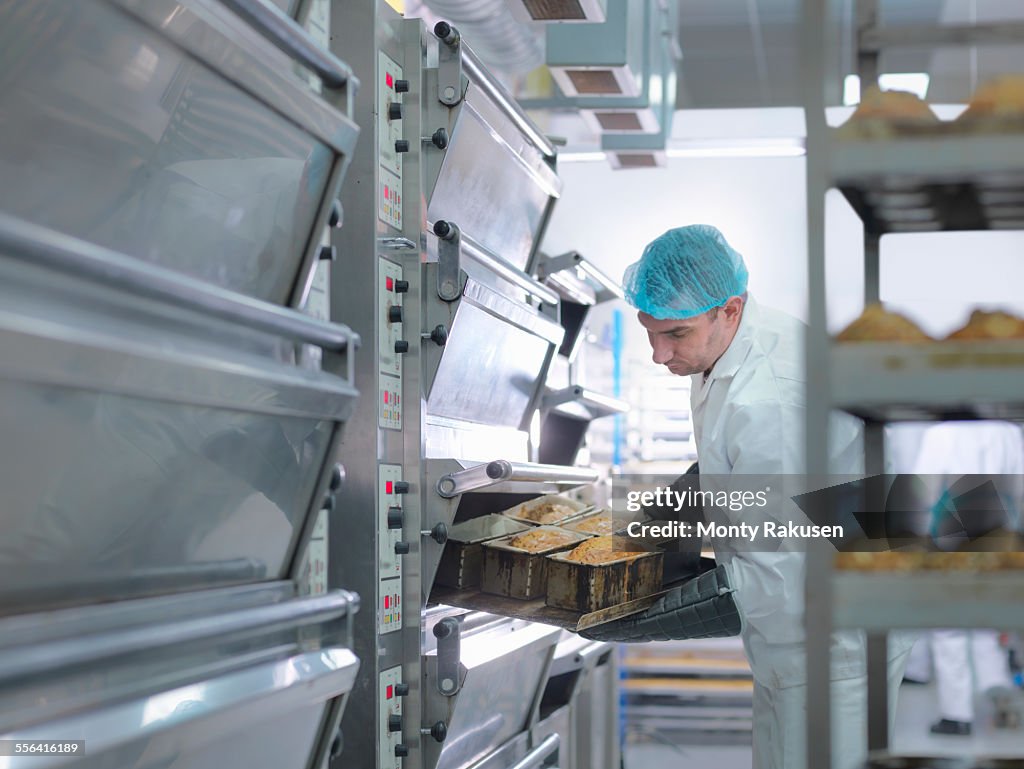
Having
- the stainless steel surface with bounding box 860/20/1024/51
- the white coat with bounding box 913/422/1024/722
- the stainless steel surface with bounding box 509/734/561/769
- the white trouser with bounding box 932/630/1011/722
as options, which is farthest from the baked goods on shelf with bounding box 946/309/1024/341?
the white trouser with bounding box 932/630/1011/722

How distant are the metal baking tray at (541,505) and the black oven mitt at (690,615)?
1.62 feet

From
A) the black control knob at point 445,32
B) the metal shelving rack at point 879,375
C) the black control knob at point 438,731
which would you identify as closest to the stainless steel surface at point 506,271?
the black control knob at point 445,32

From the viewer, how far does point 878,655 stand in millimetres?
1722

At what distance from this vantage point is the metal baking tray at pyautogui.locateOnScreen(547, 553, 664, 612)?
8.54ft

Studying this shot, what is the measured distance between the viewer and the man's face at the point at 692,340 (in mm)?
2885

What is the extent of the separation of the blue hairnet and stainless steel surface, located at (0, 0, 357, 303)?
1221mm

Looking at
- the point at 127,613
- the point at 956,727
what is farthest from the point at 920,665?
the point at 127,613

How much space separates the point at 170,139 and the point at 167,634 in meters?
0.67

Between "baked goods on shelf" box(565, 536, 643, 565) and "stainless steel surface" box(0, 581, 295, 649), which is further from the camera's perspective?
"baked goods on shelf" box(565, 536, 643, 565)

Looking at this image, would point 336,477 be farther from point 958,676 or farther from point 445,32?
point 958,676

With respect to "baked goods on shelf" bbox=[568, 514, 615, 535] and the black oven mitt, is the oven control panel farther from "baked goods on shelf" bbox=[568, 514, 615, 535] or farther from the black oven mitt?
"baked goods on shelf" bbox=[568, 514, 615, 535]

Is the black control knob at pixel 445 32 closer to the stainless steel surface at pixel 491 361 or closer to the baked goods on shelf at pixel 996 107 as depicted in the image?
the stainless steel surface at pixel 491 361

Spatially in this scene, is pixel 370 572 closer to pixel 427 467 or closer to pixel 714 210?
pixel 427 467

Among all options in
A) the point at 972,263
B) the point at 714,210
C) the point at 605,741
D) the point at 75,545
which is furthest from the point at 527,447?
the point at 972,263
